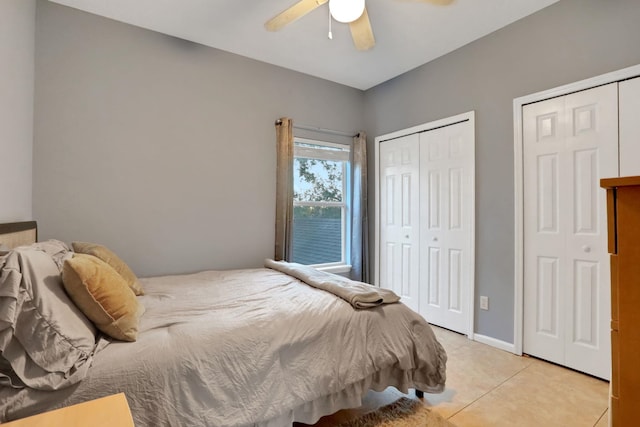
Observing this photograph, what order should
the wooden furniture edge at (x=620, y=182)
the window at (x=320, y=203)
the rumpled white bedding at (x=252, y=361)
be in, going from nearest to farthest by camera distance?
the wooden furniture edge at (x=620, y=182)
the rumpled white bedding at (x=252, y=361)
the window at (x=320, y=203)

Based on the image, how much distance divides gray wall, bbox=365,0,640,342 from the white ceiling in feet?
0.52

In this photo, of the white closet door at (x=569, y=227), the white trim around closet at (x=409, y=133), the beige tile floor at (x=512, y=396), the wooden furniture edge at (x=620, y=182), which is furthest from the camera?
the white trim around closet at (x=409, y=133)

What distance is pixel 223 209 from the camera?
303 cm

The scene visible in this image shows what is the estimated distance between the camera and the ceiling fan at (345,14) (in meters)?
1.75

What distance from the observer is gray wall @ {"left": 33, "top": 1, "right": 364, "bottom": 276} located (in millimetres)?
2355

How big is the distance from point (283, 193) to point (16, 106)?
6.79 feet

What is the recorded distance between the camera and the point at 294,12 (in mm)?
1938

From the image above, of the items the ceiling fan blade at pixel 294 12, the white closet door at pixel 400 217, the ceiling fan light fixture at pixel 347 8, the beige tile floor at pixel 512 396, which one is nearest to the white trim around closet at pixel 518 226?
the beige tile floor at pixel 512 396

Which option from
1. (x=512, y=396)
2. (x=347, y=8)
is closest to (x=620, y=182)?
(x=347, y=8)

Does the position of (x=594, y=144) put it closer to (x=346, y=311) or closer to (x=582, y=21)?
(x=582, y=21)

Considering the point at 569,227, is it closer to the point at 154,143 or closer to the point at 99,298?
the point at 99,298

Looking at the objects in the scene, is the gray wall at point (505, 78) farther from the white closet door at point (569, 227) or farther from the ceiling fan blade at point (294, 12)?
the ceiling fan blade at point (294, 12)

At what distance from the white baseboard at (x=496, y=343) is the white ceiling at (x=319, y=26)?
2666mm

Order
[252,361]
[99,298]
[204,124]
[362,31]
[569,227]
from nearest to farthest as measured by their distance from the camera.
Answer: [99,298]
[252,361]
[362,31]
[569,227]
[204,124]
